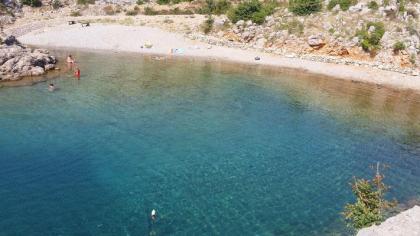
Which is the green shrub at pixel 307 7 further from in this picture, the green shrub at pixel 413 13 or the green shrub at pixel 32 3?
the green shrub at pixel 32 3

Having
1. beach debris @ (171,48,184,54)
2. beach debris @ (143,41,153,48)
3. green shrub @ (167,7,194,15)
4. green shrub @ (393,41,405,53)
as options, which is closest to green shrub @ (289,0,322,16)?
green shrub @ (393,41,405,53)

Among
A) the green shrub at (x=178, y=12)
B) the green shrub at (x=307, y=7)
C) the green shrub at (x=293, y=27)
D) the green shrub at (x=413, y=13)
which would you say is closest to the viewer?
the green shrub at (x=413, y=13)

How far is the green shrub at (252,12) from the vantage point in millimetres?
87500

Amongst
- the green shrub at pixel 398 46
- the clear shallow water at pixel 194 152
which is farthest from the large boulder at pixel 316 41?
the clear shallow water at pixel 194 152

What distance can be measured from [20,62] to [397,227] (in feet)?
195

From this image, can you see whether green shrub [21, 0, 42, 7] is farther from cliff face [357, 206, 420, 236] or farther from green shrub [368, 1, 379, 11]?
cliff face [357, 206, 420, 236]

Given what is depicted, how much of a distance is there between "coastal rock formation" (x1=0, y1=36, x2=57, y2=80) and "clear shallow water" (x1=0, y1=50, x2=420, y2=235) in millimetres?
6157

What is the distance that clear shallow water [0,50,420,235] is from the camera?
95.8 ft

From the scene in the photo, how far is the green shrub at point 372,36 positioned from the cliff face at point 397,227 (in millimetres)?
53483

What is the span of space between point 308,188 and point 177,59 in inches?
1957

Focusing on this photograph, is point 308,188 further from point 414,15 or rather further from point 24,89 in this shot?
point 414,15

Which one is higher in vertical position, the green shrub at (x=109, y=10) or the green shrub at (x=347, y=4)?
the green shrub at (x=347, y=4)

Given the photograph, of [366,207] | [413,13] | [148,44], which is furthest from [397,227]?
[148,44]

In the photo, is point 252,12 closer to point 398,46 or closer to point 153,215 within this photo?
point 398,46
